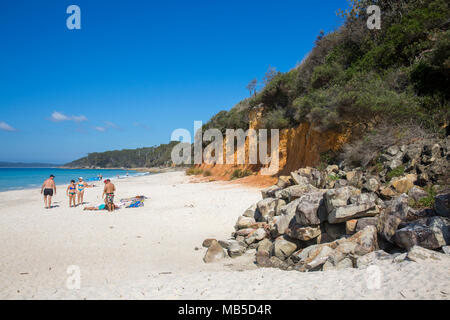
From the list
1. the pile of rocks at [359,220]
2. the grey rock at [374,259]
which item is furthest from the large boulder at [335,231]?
the grey rock at [374,259]

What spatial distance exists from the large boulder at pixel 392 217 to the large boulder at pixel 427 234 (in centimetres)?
25

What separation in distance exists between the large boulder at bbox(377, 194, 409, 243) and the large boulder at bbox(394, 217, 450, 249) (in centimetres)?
25

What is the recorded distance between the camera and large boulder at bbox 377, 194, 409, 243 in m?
4.75

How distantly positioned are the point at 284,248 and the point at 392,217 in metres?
2.32

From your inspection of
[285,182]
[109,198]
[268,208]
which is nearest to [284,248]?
[268,208]

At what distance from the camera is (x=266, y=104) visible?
2319 centimetres

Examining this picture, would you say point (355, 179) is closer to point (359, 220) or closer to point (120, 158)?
point (359, 220)

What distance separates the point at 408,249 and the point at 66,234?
9.21m

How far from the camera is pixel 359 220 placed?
5324 mm

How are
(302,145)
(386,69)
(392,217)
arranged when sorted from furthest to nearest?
(302,145) → (386,69) → (392,217)

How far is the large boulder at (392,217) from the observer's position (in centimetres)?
475

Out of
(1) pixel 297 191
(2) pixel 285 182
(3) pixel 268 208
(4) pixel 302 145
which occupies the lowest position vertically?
(3) pixel 268 208

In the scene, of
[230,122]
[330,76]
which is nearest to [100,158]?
[230,122]
